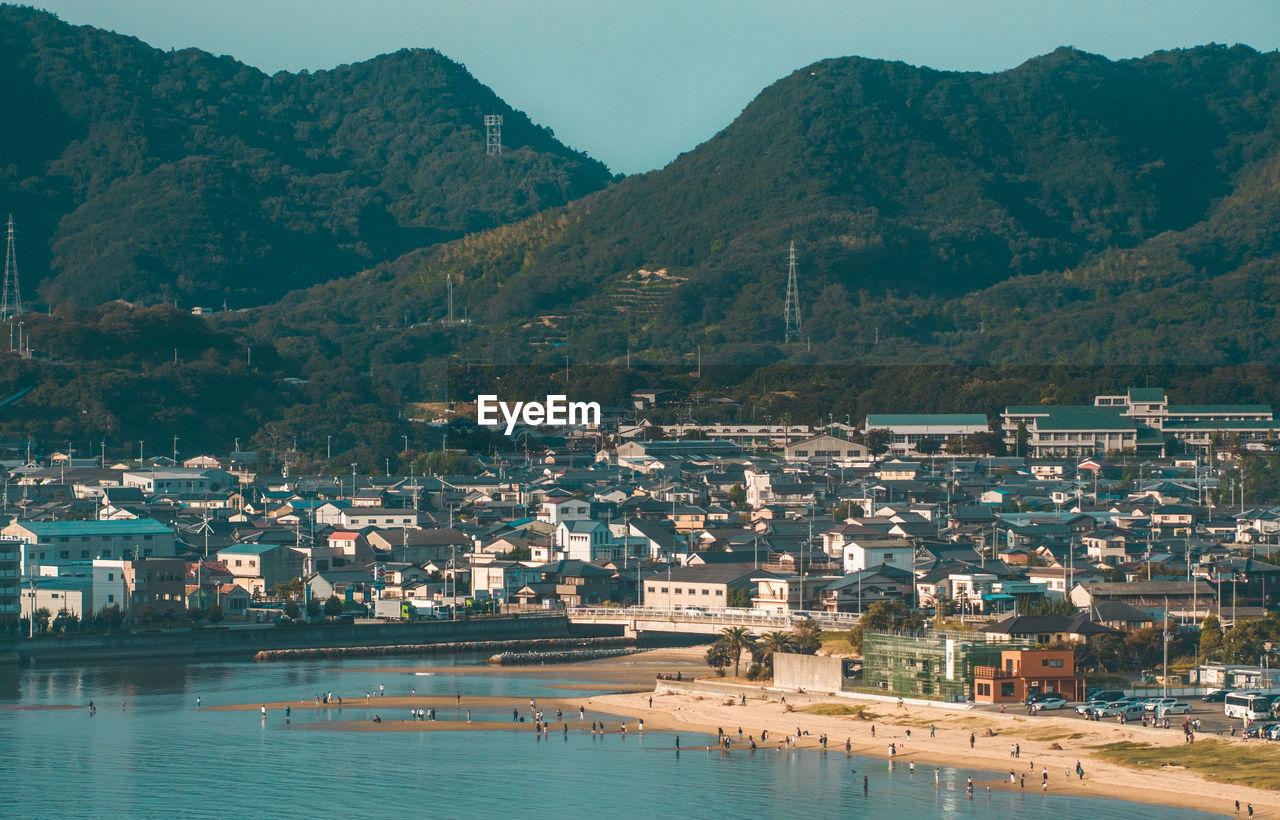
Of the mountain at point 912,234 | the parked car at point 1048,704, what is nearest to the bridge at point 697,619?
the parked car at point 1048,704

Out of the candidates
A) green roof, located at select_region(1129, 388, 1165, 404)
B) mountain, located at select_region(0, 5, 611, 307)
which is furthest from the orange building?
mountain, located at select_region(0, 5, 611, 307)

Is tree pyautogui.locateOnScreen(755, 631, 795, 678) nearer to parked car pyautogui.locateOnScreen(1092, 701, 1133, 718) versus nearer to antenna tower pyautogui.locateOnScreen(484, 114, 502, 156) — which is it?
parked car pyautogui.locateOnScreen(1092, 701, 1133, 718)

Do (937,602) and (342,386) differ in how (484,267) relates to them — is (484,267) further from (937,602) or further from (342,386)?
(937,602)

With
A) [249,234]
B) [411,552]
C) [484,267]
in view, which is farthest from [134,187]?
[411,552]

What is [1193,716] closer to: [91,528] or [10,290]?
[91,528]

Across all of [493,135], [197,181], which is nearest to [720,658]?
[197,181]

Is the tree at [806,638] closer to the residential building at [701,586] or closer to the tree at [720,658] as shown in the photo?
the tree at [720,658]
